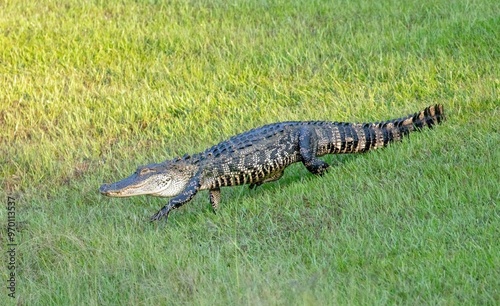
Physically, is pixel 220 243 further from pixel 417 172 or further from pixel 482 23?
pixel 482 23

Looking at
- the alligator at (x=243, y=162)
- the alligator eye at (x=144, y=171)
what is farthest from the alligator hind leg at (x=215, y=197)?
the alligator eye at (x=144, y=171)

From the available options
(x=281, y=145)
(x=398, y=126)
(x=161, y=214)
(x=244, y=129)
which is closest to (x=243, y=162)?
(x=281, y=145)

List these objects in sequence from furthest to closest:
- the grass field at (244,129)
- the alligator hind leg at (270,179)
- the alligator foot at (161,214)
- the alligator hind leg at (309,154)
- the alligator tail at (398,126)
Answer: the alligator tail at (398,126), the alligator hind leg at (270,179), the alligator hind leg at (309,154), the alligator foot at (161,214), the grass field at (244,129)

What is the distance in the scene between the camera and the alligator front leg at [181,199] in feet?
25.2

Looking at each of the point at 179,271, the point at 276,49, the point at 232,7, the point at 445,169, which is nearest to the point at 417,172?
the point at 445,169

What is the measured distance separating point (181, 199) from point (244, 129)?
2.00m

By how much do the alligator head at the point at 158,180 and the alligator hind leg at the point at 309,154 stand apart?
2.99 feet

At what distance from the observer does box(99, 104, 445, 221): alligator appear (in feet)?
25.6

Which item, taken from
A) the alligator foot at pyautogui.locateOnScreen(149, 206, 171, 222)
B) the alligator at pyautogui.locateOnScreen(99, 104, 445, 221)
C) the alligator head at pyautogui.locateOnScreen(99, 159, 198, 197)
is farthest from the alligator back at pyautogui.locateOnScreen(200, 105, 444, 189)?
the alligator foot at pyautogui.locateOnScreen(149, 206, 171, 222)

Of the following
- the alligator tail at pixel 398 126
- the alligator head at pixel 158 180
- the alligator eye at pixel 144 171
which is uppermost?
the alligator tail at pixel 398 126

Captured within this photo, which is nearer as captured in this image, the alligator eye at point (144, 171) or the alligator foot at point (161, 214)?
the alligator foot at point (161, 214)

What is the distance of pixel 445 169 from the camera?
7547mm

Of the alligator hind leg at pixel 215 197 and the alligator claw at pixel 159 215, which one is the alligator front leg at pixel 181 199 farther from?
the alligator hind leg at pixel 215 197

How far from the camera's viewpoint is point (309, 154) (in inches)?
320
